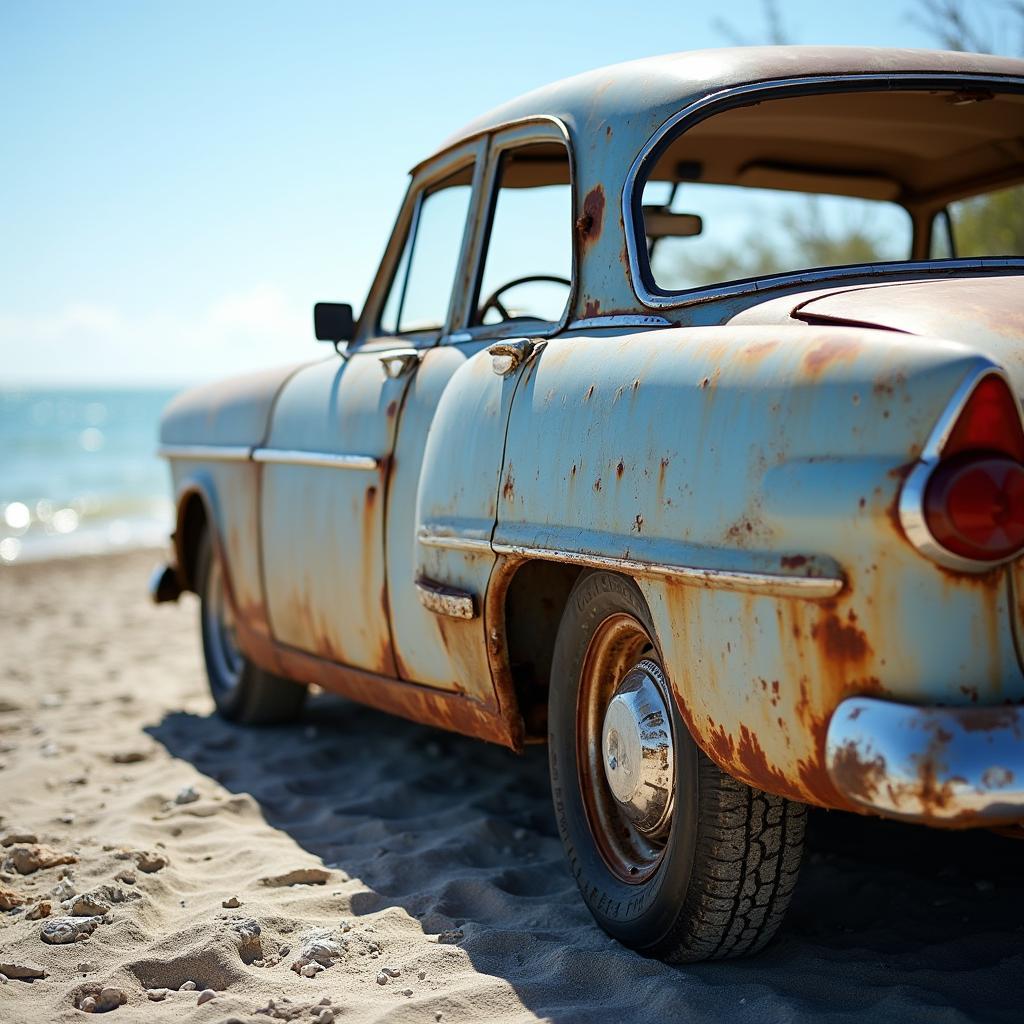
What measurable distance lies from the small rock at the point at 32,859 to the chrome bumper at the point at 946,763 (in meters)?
2.47

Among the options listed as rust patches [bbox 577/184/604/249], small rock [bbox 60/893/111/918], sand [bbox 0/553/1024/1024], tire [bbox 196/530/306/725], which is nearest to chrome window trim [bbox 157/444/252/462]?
tire [bbox 196/530/306/725]

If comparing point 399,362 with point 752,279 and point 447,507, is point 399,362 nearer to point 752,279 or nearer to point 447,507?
point 447,507

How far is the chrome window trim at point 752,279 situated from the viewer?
9.03ft

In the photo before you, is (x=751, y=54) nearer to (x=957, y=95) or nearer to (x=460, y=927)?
(x=957, y=95)

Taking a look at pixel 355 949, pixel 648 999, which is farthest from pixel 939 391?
pixel 355 949

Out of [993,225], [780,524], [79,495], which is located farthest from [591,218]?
[79,495]

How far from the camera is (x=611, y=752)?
2.87 meters

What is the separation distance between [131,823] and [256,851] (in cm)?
54

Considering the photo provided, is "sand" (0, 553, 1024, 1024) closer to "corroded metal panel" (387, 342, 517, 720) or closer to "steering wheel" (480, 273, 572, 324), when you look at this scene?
"corroded metal panel" (387, 342, 517, 720)

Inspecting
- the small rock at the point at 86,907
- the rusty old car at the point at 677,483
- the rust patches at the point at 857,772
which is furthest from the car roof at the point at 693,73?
the small rock at the point at 86,907

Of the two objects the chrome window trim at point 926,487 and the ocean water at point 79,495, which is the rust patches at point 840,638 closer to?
the chrome window trim at point 926,487

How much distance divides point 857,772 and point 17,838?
2740 millimetres

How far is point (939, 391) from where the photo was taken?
2.04 m

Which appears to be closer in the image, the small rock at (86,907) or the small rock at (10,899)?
the small rock at (86,907)
